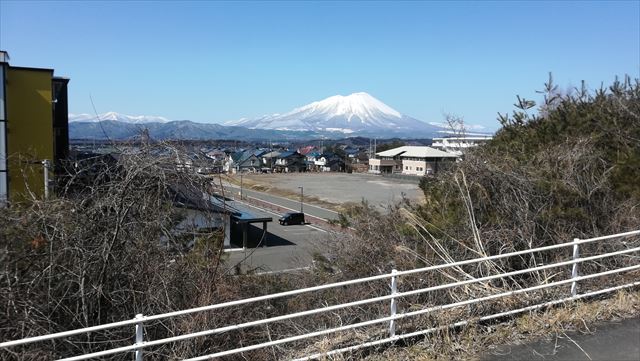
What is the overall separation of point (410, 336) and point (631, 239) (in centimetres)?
436

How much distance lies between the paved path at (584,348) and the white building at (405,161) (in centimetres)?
11956

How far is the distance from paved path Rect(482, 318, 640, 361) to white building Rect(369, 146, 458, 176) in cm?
11956

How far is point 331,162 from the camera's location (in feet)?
550

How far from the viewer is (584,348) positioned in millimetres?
4465

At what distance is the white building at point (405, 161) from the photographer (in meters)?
127

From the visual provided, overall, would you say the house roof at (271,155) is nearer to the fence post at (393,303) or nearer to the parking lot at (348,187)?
the parking lot at (348,187)

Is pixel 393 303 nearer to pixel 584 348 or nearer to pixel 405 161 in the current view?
pixel 584 348

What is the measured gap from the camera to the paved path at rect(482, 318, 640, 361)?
14.1ft

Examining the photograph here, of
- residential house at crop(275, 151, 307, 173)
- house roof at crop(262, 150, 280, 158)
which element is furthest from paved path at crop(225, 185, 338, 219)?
house roof at crop(262, 150, 280, 158)

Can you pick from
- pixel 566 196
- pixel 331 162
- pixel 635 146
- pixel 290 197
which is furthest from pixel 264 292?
pixel 331 162

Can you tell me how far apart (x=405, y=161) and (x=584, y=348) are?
13274 cm

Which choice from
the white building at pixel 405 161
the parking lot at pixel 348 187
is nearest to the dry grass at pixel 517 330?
the parking lot at pixel 348 187

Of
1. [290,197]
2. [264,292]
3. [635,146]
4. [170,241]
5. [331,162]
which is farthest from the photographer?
[331,162]

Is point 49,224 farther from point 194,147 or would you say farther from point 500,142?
point 500,142
